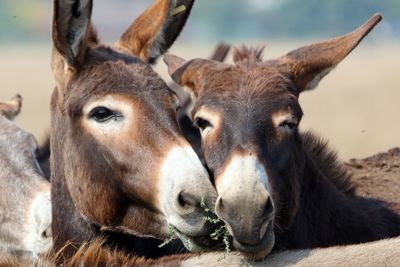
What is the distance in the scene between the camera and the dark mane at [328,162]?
7.70 m

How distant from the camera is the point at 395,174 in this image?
9.30 m

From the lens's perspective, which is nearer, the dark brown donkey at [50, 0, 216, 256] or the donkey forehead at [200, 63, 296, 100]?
the dark brown donkey at [50, 0, 216, 256]

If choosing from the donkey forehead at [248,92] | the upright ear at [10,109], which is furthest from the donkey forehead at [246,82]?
the upright ear at [10,109]

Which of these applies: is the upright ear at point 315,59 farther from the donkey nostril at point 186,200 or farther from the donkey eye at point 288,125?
the donkey nostril at point 186,200

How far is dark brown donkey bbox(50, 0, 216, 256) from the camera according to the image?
5.51 metres

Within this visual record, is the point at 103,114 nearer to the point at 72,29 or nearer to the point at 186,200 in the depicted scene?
the point at 72,29

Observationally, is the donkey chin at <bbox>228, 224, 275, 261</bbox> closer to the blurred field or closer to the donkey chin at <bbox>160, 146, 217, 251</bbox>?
the donkey chin at <bbox>160, 146, 217, 251</bbox>

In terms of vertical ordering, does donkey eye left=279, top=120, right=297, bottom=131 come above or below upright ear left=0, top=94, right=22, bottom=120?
above

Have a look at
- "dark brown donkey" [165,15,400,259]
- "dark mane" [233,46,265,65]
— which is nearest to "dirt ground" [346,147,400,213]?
"dark brown donkey" [165,15,400,259]

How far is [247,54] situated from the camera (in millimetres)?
7004

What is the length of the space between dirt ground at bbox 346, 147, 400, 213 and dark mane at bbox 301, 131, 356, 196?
1.00m

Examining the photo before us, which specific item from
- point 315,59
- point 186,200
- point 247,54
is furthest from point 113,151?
point 315,59

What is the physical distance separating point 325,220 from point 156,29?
6.14 feet

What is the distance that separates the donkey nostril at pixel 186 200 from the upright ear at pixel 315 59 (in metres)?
1.60
